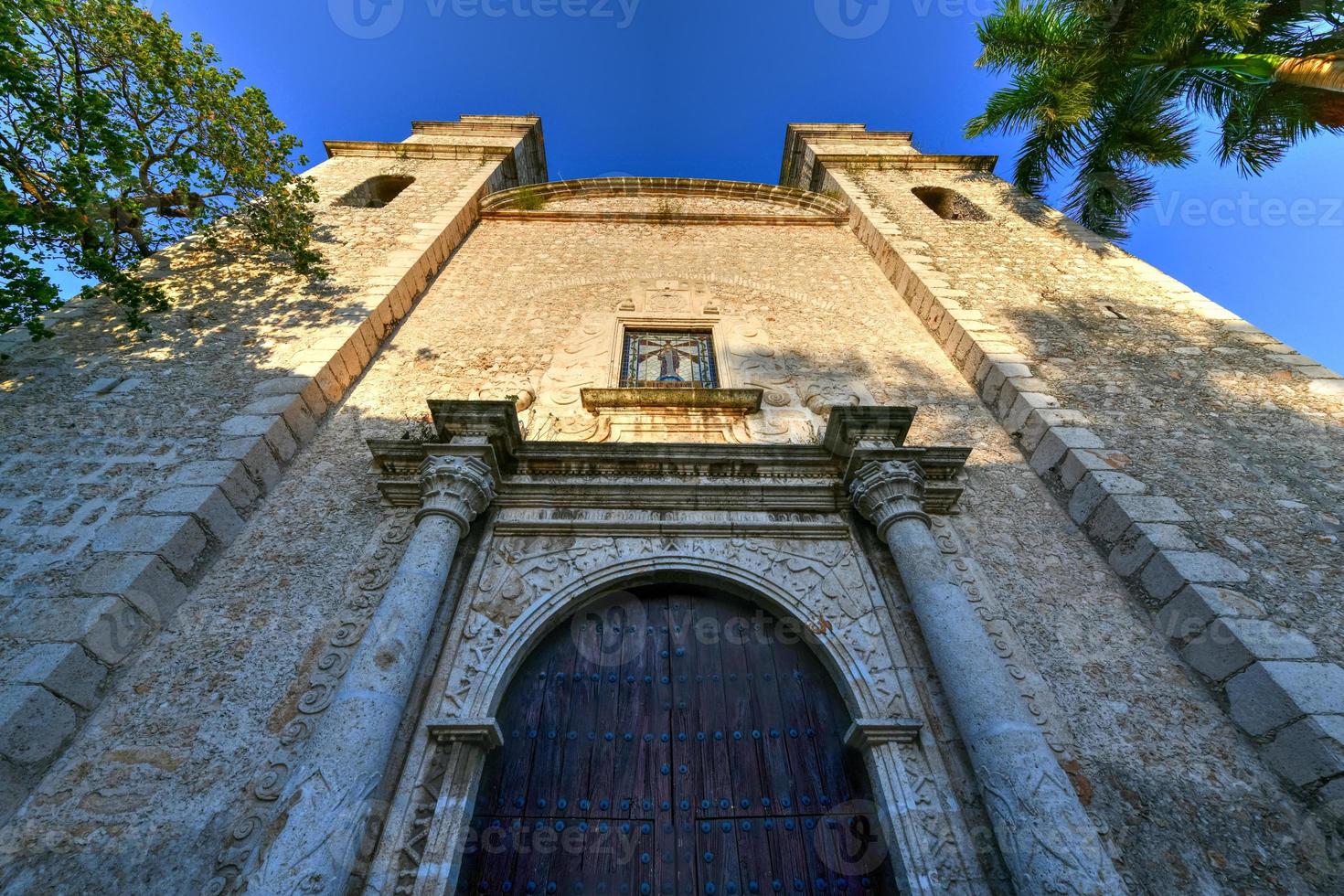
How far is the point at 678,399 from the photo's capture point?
537 centimetres

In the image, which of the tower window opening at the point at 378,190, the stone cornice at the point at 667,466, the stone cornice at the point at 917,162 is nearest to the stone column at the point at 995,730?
the stone cornice at the point at 667,466

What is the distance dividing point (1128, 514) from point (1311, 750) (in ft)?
4.97

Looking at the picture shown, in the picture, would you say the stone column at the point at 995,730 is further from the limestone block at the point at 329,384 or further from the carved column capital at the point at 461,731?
the limestone block at the point at 329,384

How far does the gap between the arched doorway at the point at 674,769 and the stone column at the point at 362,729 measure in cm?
65

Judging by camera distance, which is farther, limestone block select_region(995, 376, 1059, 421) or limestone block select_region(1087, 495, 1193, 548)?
limestone block select_region(995, 376, 1059, 421)

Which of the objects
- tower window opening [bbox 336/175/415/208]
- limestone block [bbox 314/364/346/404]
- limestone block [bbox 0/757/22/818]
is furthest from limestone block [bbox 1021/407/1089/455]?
tower window opening [bbox 336/175/415/208]

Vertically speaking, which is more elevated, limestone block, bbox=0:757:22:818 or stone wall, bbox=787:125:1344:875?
stone wall, bbox=787:125:1344:875

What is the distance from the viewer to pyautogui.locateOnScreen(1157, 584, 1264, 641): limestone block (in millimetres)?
3482

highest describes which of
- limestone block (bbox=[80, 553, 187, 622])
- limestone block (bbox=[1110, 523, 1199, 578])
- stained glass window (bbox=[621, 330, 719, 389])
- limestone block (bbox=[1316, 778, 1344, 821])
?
stained glass window (bbox=[621, 330, 719, 389])

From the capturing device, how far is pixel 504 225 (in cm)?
857

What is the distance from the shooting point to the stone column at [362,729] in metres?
2.46

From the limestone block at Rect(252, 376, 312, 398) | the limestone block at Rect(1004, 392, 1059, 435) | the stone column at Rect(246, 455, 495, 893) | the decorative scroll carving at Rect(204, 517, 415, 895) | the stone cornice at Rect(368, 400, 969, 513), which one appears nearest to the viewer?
the stone column at Rect(246, 455, 495, 893)

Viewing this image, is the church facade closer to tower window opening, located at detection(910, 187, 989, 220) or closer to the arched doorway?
the arched doorway

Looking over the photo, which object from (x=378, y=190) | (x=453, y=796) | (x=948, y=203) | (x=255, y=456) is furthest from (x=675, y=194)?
(x=453, y=796)
